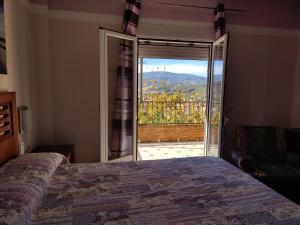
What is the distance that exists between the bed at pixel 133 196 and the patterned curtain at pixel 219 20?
2168mm

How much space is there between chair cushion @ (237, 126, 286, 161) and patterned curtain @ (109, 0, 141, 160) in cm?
161

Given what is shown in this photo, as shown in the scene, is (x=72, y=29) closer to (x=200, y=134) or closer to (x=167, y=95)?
(x=167, y=95)

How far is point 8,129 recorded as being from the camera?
5.97ft

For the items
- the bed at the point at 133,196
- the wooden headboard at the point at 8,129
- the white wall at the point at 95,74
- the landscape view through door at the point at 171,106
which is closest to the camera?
the bed at the point at 133,196

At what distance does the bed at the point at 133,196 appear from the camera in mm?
1087

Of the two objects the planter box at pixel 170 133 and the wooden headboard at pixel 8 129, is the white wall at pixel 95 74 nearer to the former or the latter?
the wooden headboard at pixel 8 129

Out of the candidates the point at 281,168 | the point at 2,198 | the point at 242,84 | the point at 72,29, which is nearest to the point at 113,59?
the point at 72,29

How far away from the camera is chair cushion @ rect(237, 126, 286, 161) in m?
2.96

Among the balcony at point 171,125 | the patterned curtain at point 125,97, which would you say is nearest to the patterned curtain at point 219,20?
the patterned curtain at point 125,97

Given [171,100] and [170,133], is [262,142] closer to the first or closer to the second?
[170,133]

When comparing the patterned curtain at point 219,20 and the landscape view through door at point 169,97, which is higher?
the patterned curtain at point 219,20

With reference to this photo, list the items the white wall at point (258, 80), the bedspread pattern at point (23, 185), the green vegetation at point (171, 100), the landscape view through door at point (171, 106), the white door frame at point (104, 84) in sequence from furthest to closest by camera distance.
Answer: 1. the green vegetation at point (171, 100)
2. the landscape view through door at point (171, 106)
3. the white wall at point (258, 80)
4. the white door frame at point (104, 84)
5. the bedspread pattern at point (23, 185)

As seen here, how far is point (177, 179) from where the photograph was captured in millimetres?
1579

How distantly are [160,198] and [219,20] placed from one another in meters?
→ 2.77
